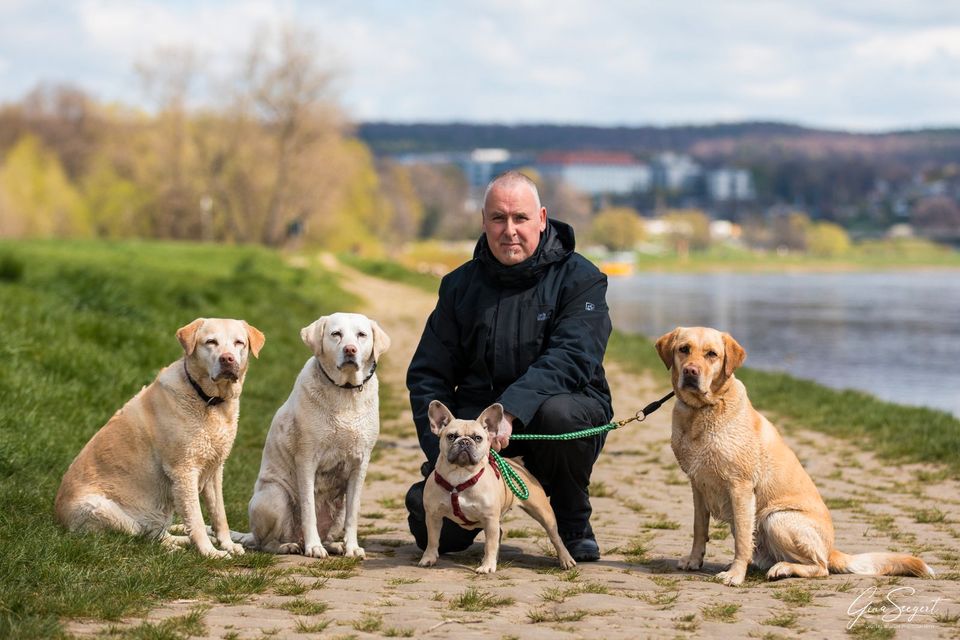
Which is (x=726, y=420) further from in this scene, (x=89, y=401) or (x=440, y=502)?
(x=89, y=401)

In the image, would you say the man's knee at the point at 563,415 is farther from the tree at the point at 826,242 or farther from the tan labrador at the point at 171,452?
the tree at the point at 826,242

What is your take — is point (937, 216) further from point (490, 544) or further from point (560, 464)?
point (490, 544)

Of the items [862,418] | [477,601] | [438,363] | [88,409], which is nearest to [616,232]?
[862,418]

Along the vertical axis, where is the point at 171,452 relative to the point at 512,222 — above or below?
below

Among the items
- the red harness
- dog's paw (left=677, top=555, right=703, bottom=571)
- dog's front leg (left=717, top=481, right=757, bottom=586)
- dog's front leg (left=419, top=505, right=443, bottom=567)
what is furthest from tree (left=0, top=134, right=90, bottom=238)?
dog's front leg (left=717, top=481, right=757, bottom=586)

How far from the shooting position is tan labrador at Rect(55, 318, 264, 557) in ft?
17.8

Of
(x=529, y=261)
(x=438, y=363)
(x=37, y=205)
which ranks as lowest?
(x=438, y=363)

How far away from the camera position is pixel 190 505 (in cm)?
548

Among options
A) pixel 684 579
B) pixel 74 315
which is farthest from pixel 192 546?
pixel 74 315

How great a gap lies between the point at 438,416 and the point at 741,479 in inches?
57.8

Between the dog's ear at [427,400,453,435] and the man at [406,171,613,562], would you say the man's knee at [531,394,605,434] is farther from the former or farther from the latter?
the dog's ear at [427,400,453,435]

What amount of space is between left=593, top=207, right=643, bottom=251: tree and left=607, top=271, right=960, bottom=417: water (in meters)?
73.4

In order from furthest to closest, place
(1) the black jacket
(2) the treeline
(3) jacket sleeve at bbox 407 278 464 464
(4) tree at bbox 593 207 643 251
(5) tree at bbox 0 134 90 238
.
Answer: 1. (4) tree at bbox 593 207 643 251
2. (5) tree at bbox 0 134 90 238
3. (2) the treeline
4. (3) jacket sleeve at bbox 407 278 464 464
5. (1) the black jacket

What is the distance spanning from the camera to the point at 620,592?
16.2 ft
